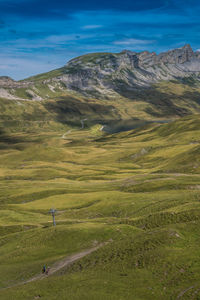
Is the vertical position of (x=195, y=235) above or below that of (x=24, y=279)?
above

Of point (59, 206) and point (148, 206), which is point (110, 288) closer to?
point (148, 206)

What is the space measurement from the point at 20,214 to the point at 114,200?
31332 millimetres

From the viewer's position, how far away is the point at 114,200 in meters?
116

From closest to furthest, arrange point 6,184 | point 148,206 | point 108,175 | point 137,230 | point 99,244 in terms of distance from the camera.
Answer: point 99,244 < point 137,230 < point 148,206 < point 6,184 < point 108,175

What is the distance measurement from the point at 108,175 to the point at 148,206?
92.0 m

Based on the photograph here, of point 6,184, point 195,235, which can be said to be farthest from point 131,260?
point 6,184

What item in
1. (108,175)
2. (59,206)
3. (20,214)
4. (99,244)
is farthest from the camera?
(108,175)

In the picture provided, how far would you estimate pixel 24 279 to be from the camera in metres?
56.6

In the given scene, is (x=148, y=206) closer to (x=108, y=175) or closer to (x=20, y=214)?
(x=20, y=214)

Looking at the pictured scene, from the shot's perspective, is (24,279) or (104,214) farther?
(104,214)

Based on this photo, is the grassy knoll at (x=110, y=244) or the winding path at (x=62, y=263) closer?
the grassy knoll at (x=110, y=244)

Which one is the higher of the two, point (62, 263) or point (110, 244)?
point (110, 244)

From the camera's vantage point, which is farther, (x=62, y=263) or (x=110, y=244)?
(x=110, y=244)

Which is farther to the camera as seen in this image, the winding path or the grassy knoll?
the winding path
